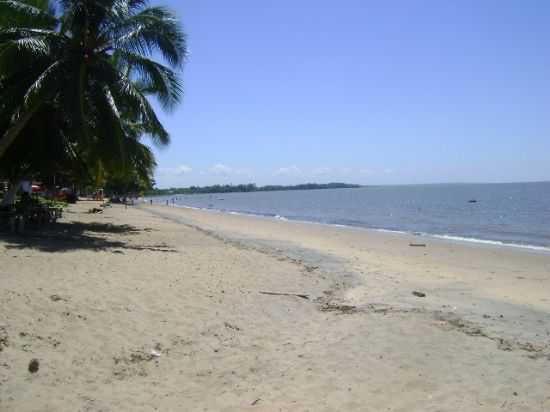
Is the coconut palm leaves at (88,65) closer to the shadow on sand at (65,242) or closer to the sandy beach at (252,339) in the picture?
the shadow on sand at (65,242)

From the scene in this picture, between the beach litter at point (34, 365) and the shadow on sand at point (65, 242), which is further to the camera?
the shadow on sand at point (65, 242)

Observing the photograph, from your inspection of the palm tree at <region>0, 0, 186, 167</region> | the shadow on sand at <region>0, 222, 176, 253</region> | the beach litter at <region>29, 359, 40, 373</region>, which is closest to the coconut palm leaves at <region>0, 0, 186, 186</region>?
the palm tree at <region>0, 0, 186, 167</region>

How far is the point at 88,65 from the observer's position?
14773 mm

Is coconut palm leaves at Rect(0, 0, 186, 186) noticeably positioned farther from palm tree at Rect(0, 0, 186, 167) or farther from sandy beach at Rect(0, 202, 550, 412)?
sandy beach at Rect(0, 202, 550, 412)

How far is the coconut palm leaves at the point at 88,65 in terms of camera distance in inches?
547

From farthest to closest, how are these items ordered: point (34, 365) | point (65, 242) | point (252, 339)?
point (65, 242)
point (252, 339)
point (34, 365)

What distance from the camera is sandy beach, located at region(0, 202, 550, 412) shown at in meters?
4.57

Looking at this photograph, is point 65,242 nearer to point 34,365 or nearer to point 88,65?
point 88,65

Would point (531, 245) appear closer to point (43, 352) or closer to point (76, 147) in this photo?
point (76, 147)

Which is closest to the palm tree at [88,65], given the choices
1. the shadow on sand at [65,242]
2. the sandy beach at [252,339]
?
the shadow on sand at [65,242]

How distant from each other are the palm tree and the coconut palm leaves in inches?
0.9

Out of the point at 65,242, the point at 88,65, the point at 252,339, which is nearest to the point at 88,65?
the point at 88,65

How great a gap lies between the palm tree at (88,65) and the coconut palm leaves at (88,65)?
0.08 ft

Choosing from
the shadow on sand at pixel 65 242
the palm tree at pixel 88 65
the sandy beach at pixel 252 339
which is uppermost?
the palm tree at pixel 88 65
